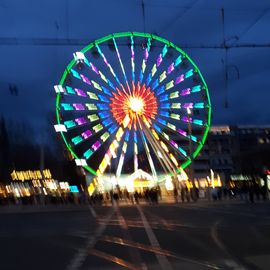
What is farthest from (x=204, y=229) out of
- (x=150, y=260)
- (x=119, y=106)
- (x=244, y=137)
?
(x=244, y=137)

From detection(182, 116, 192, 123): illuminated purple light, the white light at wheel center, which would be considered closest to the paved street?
the white light at wheel center

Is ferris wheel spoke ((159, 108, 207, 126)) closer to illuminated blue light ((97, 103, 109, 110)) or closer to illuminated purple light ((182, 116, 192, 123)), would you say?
illuminated purple light ((182, 116, 192, 123))

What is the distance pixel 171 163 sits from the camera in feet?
189

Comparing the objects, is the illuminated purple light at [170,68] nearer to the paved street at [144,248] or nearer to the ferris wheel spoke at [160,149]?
the ferris wheel spoke at [160,149]

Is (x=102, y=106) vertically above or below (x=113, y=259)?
above

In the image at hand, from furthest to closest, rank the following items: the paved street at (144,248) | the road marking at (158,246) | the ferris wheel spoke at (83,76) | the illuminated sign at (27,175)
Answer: the illuminated sign at (27,175), the ferris wheel spoke at (83,76), the paved street at (144,248), the road marking at (158,246)

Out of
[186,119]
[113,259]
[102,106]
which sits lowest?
[113,259]

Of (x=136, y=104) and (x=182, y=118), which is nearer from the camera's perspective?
(x=136, y=104)

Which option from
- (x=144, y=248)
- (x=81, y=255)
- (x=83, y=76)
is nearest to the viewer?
(x=81, y=255)

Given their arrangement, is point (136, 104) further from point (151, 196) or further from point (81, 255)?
point (81, 255)

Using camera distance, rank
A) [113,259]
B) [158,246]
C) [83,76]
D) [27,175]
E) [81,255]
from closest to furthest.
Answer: [113,259]
[81,255]
[158,246]
[83,76]
[27,175]

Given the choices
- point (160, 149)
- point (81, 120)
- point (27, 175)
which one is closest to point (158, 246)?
point (81, 120)

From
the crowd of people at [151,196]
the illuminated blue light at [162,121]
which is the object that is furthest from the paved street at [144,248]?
the illuminated blue light at [162,121]

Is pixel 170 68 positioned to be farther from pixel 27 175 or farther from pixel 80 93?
pixel 27 175
